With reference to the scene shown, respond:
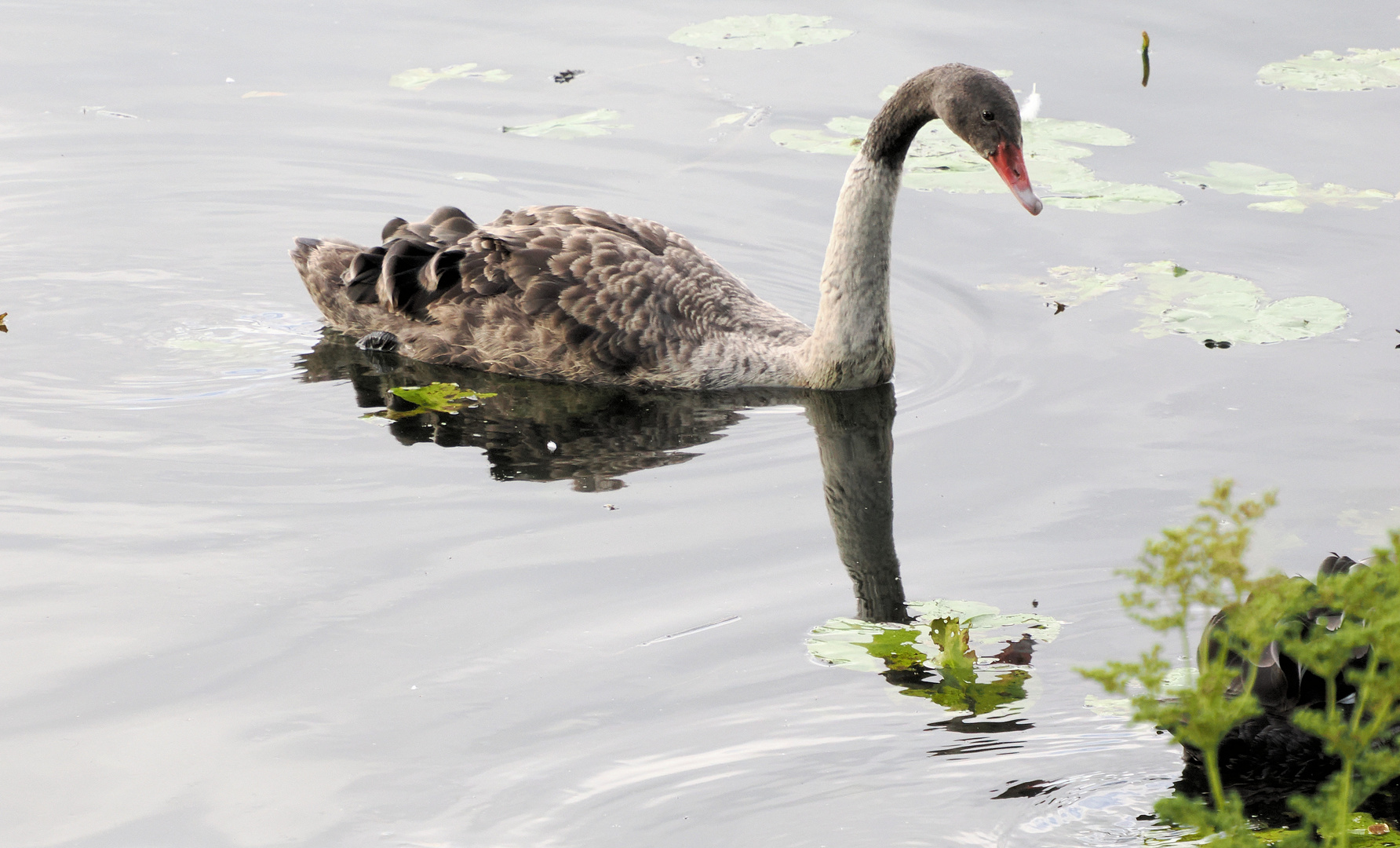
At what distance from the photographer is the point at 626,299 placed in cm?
838

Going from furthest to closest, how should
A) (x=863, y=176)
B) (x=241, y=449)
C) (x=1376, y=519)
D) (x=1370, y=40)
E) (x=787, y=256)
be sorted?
(x=1370, y=40)
(x=787, y=256)
(x=863, y=176)
(x=241, y=449)
(x=1376, y=519)

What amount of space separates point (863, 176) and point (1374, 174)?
4.27m

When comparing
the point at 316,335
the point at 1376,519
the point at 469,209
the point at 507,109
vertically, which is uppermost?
the point at 507,109

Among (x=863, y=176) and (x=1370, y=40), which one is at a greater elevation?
(x=1370, y=40)

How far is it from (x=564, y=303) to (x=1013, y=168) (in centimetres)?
233

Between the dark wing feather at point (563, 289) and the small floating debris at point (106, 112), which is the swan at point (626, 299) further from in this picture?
the small floating debris at point (106, 112)

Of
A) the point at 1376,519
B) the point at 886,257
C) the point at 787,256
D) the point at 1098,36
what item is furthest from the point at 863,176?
the point at 1098,36

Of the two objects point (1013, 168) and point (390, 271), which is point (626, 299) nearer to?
point (390, 271)

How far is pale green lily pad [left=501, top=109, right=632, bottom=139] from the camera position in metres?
11.1

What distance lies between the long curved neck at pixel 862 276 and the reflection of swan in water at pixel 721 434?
167 millimetres

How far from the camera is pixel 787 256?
998 centimetres

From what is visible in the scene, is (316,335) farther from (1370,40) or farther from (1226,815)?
(1370,40)

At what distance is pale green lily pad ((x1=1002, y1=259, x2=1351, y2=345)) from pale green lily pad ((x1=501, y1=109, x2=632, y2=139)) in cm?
314

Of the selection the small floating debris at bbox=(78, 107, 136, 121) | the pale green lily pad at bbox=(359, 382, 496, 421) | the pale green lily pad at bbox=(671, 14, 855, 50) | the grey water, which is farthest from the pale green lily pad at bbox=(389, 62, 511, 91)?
the pale green lily pad at bbox=(359, 382, 496, 421)
